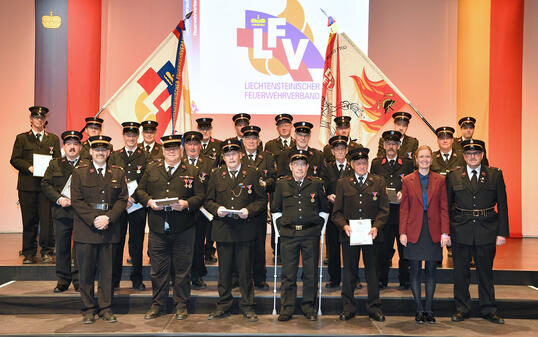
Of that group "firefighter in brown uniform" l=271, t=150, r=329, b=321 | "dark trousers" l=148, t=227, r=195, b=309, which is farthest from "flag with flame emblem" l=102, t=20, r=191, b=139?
"firefighter in brown uniform" l=271, t=150, r=329, b=321

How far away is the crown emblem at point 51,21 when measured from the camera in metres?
8.70

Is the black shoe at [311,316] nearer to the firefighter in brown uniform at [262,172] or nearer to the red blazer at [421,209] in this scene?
the firefighter in brown uniform at [262,172]

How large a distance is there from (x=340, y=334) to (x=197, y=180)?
2.10 metres

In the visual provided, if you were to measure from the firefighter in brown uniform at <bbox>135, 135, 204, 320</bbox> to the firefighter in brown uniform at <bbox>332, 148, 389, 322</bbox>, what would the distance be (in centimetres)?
150

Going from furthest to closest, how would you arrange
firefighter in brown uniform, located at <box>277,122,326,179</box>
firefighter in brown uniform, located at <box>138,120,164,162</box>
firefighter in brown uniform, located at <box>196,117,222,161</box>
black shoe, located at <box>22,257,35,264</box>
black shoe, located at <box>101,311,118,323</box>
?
firefighter in brown uniform, located at <box>196,117,222,161</box>, black shoe, located at <box>22,257,35,264</box>, firefighter in brown uniform, located at <box>138,120,164,162</box>, firefighter in brown uniform, located at <box>277,122,326,179</box>, black shoe, located at <box>101,311,118,323</box>

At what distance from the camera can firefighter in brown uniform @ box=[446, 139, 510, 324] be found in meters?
5.40

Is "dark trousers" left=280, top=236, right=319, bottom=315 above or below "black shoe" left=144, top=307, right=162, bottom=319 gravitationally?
above

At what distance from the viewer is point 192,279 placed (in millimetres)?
6164

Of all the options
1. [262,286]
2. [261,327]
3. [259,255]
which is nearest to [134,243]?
[259,255]

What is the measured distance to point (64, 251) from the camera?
5.95 metres

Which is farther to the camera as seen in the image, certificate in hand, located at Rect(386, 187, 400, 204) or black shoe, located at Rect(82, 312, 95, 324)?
certificate in hand, located at Rect(386, 187, 400, 204)

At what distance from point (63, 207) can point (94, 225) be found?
2.88 ft

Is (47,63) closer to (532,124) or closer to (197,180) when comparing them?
(197,180)

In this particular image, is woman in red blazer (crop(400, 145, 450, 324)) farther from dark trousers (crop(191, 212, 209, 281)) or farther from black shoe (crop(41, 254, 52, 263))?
black shoe (crop(41, 254, 52, 263))
